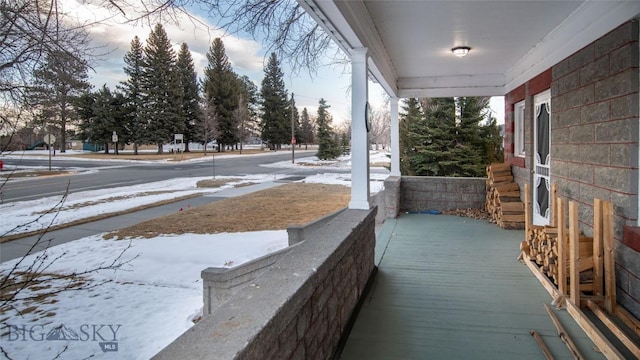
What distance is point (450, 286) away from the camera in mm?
3770

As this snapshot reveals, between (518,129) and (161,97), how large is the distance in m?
32.7

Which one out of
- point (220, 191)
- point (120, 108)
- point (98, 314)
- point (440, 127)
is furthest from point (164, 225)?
point (120, 108)

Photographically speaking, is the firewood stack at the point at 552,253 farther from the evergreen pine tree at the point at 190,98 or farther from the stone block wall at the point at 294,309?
the evergreen pine tree at the point at 190,98

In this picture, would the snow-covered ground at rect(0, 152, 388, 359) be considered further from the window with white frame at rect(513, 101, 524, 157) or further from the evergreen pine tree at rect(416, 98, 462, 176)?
the evergreen pine tree at rect(416, 98, 462, 176)

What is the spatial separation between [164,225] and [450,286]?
6398 millimetres

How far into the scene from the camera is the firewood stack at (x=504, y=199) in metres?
6.22

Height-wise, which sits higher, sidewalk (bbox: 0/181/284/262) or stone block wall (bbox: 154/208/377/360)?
stone block wall (bbox: 154/208/377/360)

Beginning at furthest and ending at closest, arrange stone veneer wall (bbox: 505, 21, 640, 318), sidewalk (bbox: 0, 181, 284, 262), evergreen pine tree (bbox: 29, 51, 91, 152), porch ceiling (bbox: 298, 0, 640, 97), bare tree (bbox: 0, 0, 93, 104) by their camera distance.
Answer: sidewalk (bbox: 0, 181, 284, 262) → porch ceiling (bbox: 298, 0, 640, 97) → stone veneer wall (bbox: 505, 21, 640, 318) → evergreen pine tree (bbox: 29, 51, 91, 152) → bare tree (bbox: 0, 0, 93, 104)

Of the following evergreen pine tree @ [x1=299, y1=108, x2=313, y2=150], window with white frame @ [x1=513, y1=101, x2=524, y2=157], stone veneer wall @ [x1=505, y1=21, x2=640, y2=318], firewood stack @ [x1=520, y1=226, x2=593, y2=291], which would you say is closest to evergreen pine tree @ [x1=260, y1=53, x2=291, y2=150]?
evergreen pine tree @ [x1=299, y1=108, x2=313, y2=150]

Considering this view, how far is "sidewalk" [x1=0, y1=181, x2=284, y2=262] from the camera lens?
6.52m

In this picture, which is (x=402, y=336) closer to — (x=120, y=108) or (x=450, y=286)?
(x=450, y=286)

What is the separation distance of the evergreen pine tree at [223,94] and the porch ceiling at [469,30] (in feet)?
102

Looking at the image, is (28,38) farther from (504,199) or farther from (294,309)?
(504,199)

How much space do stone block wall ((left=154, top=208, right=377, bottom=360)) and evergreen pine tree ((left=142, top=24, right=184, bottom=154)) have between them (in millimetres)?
31749
